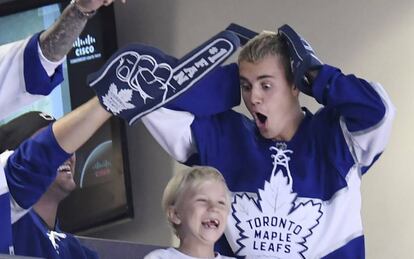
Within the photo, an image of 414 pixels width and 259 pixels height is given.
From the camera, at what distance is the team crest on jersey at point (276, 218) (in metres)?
1.93

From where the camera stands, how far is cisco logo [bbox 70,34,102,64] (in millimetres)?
3455

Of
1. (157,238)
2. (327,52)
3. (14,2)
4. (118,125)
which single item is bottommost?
(157,238)

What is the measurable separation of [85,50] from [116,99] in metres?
1.75

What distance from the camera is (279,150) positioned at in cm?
197

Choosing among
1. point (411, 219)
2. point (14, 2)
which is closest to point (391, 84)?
point (411, 219)

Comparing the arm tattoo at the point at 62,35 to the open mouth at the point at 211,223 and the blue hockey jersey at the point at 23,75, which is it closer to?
the blue hockey jersey at the point at 23,75

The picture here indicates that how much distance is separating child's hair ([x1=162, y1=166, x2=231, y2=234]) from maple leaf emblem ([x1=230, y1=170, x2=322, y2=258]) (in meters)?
0.05

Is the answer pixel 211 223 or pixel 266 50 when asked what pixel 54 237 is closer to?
Result: pixel 211 223

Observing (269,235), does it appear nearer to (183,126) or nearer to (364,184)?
(183,126)

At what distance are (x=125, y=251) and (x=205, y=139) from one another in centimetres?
38

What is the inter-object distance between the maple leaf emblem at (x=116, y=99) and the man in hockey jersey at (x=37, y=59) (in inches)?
6.6

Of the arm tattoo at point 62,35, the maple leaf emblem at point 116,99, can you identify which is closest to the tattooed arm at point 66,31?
the arm tattoo at point 62,35

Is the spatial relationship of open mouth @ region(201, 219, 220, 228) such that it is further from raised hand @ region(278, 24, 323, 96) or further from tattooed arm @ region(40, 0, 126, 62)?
tattooed arm @ region(40, 0, 126, 62)

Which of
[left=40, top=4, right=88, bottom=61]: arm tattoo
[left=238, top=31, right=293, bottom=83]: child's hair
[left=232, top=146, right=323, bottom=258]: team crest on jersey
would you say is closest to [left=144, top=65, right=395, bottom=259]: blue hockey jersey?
[left=232, top=146, right=323, bottom=258]: team crest on jersey
